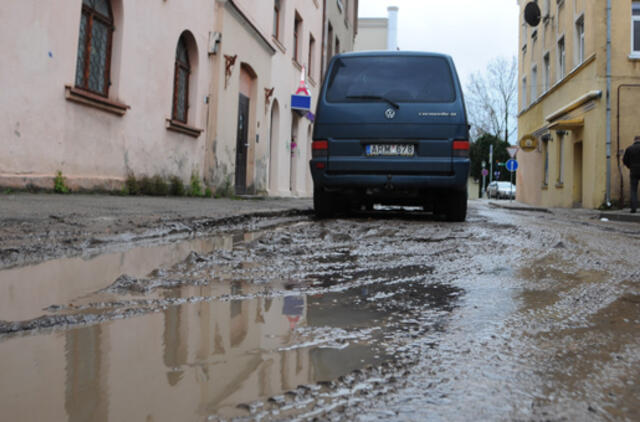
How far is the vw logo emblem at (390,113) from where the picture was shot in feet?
20.7

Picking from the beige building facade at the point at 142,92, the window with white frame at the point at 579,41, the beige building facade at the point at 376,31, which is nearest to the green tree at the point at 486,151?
the beige building facade at the point at 376,31

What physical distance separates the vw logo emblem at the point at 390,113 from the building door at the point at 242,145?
274 inches

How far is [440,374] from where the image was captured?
46.1 inches

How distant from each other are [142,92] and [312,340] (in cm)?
786

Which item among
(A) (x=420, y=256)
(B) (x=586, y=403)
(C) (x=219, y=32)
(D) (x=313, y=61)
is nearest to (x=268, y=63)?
(C) (x=219, y=32)

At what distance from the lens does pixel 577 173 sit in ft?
59.6

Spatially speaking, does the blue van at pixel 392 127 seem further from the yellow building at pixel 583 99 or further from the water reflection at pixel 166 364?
the yellow building at pixel 583 99

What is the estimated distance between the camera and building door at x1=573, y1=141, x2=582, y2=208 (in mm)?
17953

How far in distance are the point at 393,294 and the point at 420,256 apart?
121 centimetres

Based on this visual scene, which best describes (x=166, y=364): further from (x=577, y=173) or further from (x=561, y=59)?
(x=561, y=59)

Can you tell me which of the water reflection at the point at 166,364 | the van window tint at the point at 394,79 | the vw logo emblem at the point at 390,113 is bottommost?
the water reflection at the point at 166,364

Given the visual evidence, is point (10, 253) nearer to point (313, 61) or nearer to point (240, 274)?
point (240, 274)

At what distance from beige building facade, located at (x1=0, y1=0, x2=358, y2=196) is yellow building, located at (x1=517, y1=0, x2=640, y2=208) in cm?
863

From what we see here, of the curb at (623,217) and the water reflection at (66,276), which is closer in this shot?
the water reflection at (66,276)
